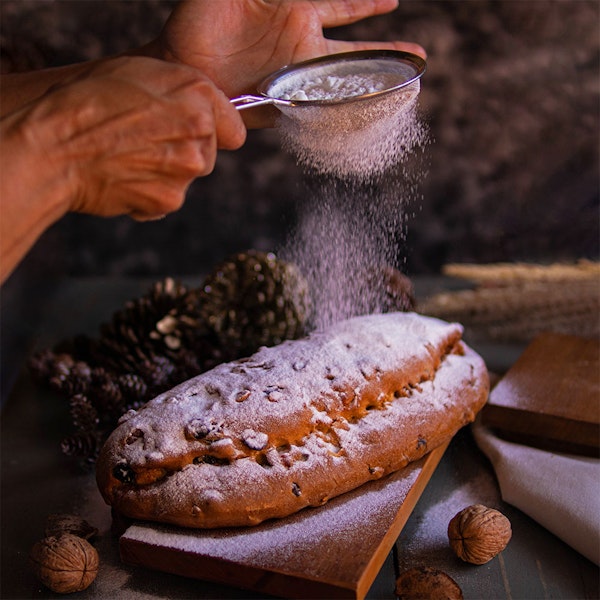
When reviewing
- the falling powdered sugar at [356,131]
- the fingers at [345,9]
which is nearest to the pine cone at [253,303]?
the falling powdered sugar at [356,131]

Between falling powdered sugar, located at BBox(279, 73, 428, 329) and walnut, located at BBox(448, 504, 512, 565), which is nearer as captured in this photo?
walnut, located at BBox(448, 504, 512, 565)

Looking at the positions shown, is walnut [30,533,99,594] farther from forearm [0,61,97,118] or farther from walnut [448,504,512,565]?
forearm [0,61,97,118]

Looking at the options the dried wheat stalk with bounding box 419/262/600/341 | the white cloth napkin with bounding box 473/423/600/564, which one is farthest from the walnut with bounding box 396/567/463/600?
the dried wheat stalk with bounding box 419/262/600/341

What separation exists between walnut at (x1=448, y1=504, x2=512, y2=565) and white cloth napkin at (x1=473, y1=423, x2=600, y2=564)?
0.26ft

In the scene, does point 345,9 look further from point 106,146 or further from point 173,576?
point 173,576

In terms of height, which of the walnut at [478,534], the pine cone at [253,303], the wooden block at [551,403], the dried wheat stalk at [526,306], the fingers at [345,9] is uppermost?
the fingers at [345,9]

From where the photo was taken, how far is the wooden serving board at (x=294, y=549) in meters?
0.78

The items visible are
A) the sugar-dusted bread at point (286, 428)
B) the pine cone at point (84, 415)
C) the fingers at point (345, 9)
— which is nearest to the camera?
the sugar-dusted bread at point (286, 428)

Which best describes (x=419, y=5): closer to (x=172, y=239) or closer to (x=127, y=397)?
(x=172, y=239)

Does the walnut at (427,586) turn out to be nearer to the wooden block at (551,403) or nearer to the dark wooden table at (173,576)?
the dark wooden table at (173,576)

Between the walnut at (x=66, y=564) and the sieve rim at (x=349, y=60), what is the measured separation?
627 mm

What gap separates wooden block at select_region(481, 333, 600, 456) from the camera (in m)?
1.06

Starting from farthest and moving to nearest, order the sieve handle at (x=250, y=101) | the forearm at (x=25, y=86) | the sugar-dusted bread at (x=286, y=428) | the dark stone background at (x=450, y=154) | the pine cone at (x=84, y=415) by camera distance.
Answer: the dark stone background at (x=450, y=154) < the forearm at (x=25, y=86) < the pine cone at (x=84, y=415) < the sieve handle at (x=250, y=101) < the sugar-dusted bread at (x=286, y=428)

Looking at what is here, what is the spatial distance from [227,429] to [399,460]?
0.22 metres
